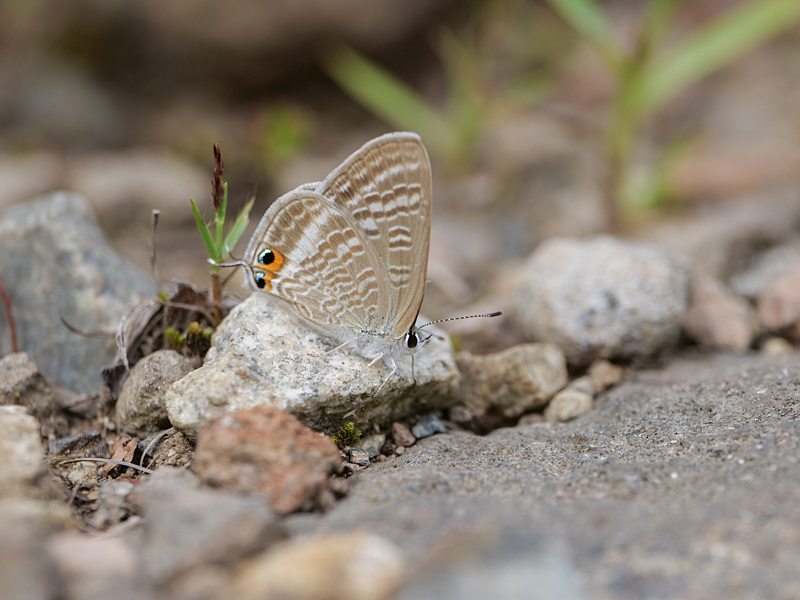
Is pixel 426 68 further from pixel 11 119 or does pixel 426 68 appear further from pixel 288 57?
pixel 11 119

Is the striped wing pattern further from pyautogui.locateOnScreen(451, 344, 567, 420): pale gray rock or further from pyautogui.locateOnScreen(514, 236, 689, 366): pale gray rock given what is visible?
pyautogui.locateOnScreen(514, 236, 689, 366): pale gray rock

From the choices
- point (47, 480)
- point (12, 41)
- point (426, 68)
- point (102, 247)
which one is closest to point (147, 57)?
point (12, 41)

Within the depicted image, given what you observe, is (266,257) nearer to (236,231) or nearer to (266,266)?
(266,266)

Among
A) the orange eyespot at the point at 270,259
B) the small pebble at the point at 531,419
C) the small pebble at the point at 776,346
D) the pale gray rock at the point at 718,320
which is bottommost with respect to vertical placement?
the small pebble at the point at 531,419

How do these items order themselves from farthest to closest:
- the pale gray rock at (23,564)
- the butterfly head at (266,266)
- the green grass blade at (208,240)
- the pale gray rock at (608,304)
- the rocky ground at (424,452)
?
1. the pale gray rock at (608,304)
2. the butterfly head at (266,266)
3. the green grass blade at (208,240)
4. the rocky ground at (424,452)
5. the pale gray rock at (23,564)

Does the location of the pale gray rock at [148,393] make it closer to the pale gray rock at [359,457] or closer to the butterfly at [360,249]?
the butterfly at [360,249]

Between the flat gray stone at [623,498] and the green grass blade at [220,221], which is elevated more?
the green grass blade at [220,221]

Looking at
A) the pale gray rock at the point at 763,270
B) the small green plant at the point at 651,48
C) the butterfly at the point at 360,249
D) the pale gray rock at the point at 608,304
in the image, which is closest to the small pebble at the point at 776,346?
the pale gray rock at the point at 763,270

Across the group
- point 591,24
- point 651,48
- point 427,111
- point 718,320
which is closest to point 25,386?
point 718,320
